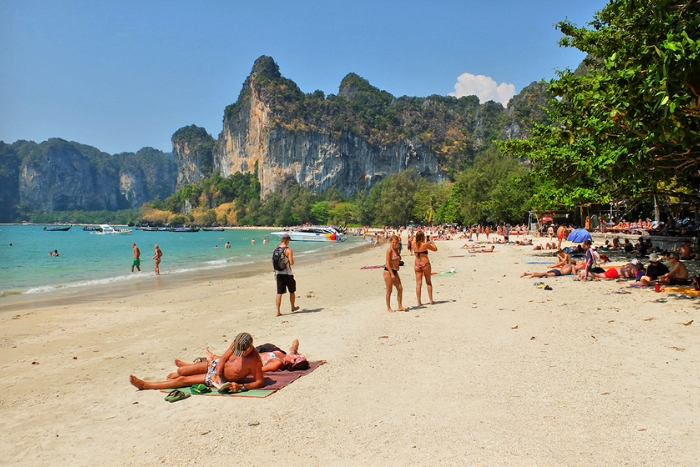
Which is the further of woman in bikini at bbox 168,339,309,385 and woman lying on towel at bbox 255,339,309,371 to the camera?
woman lying on towel at bbox 255,339,309,371

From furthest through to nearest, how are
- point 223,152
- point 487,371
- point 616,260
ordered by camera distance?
point 223,152 → point 616,260 → point 487,371

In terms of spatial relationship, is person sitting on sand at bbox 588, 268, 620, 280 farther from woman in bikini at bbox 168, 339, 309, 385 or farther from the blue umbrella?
the blue umbrella

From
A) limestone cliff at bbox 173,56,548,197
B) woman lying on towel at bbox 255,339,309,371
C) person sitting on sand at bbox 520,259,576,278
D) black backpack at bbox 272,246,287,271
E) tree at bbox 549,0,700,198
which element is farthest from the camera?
limestone cliff at bbox 173,56,548,197

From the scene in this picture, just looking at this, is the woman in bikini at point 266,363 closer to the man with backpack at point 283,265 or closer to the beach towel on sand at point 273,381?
the beach towel on sand at point 273,381

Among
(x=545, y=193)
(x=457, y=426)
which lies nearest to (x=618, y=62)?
(x=457, y=426)

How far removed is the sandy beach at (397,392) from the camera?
4039 mm

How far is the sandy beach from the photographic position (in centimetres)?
404

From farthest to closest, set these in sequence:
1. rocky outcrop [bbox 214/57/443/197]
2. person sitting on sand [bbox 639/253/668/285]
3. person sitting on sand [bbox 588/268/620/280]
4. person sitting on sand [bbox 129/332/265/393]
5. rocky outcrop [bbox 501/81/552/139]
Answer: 1. rocky outcrop [bbox 214/57/443/197]
2. rocky outcrop [bbox 501/81/552/139]
3. person sitting on sand [bbox 588/268/620/280]
4. person sitting on sand [bbox 639/253/668/285]
5. person sitting on sand [bbox 129/332/265/393]

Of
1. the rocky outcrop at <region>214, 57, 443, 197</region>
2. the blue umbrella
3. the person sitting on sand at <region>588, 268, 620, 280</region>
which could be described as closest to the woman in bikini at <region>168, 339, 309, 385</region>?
the person sitting on sand at <region>588, 268, 620, 280</region>

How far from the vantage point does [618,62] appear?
8844 millimetres

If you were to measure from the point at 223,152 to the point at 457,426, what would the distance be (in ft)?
650

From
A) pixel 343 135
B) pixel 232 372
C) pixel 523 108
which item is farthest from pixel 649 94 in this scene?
pixel 343 135

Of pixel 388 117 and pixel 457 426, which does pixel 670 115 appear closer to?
pixel 457 426

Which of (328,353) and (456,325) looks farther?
(456,325)
